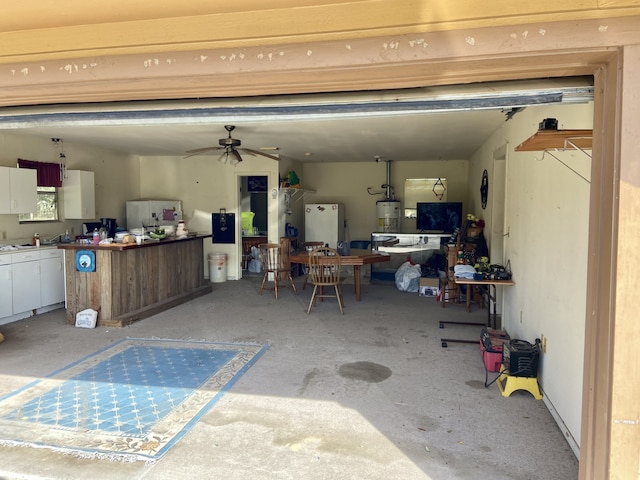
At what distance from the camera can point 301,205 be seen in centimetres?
1038

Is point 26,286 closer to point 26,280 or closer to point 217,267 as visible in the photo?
point 26,280

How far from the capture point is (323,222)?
9859mm

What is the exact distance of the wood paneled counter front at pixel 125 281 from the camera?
542cm

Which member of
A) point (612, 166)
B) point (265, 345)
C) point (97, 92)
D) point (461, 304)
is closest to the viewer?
point (612, 166)

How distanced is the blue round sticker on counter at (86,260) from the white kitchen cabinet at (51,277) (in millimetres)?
990

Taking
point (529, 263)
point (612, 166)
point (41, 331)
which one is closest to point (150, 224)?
point (41, 331)

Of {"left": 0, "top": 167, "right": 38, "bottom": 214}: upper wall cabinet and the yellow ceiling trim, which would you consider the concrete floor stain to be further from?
{"left": 0, "top": 167, "right": 38, "bottom": 214}: upper wall cabinet

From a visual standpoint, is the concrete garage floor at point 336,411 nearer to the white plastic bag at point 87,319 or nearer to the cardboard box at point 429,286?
the white plastic bag at point 87,319

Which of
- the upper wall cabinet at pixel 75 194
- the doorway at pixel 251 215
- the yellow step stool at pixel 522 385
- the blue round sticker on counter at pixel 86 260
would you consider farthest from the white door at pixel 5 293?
the yellow step stool at pixel 522 385

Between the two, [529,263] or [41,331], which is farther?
[41,331]

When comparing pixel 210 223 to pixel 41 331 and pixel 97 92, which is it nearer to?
pixel 41 331

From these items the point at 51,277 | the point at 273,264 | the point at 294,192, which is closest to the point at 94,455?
the point at 51,277

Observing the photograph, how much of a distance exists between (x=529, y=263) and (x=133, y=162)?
754 centimetres

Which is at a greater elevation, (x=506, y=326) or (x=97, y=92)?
(x=97, y=92)
